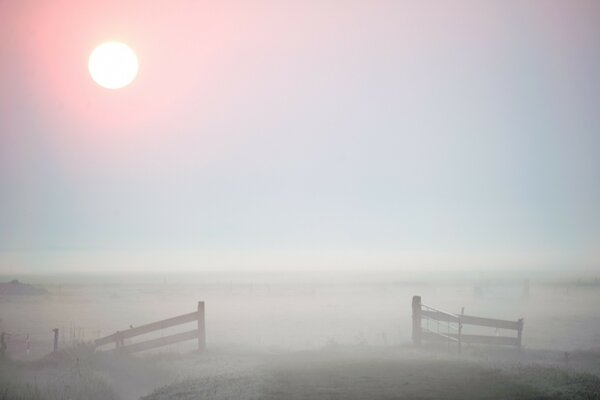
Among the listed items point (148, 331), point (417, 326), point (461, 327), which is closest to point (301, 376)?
point (148, 331)

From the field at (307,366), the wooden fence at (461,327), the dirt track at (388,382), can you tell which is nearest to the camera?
the dirt track at (388,382)

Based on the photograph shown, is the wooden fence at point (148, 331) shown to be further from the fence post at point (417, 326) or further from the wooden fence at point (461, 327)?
the wooden fence at point (461, 327)

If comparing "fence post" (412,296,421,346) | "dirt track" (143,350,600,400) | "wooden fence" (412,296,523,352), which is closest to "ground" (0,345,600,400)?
"dirt track" (143,350,600,400)

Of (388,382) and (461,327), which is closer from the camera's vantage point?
(388,382)

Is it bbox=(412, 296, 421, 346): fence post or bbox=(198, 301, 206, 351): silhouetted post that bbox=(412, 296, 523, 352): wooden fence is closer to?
bbox=(412, 296, 421, 346): fence post

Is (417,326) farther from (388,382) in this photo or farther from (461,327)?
(388,382)

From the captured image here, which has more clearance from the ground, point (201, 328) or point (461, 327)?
point (461, 327)

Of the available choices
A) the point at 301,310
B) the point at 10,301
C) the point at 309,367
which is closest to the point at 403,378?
the point at 309,367

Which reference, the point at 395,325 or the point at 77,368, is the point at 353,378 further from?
the point at 395,325

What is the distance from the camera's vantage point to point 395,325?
132 ft

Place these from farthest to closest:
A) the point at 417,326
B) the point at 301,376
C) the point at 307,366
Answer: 1. the point at 417,326
2. the point at 307,366
3. the point at 301,376

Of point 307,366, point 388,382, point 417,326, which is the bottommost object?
point 307,366

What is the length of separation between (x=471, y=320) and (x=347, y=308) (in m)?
34.6

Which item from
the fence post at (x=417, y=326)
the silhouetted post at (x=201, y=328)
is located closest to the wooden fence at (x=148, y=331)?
the silhouetted post at (x=201, y=328)
